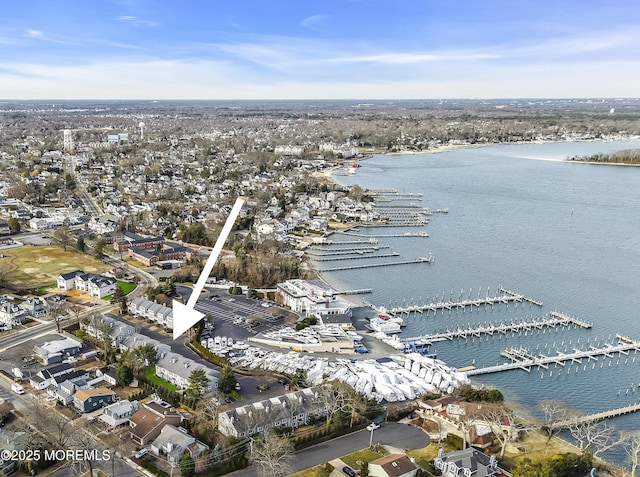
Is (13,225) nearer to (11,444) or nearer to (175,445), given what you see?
(11,444)

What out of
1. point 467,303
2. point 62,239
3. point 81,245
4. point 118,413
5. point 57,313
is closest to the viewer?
point 118,413

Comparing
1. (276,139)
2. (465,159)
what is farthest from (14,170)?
(465,159)

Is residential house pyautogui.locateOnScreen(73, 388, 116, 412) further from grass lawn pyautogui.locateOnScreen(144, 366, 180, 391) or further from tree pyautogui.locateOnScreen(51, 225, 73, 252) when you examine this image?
tree pyautogui.locateOnScreen(51, 225, 73, 252)

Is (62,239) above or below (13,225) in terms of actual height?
below

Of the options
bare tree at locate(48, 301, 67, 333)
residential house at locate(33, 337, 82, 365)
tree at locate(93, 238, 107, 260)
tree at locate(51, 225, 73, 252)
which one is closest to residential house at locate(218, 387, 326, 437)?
residential house at locate(33, 337, 82, 365)

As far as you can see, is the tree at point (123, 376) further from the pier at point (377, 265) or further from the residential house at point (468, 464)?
the pier at point (377, 265)

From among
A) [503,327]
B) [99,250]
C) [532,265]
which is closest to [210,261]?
[503,327]
